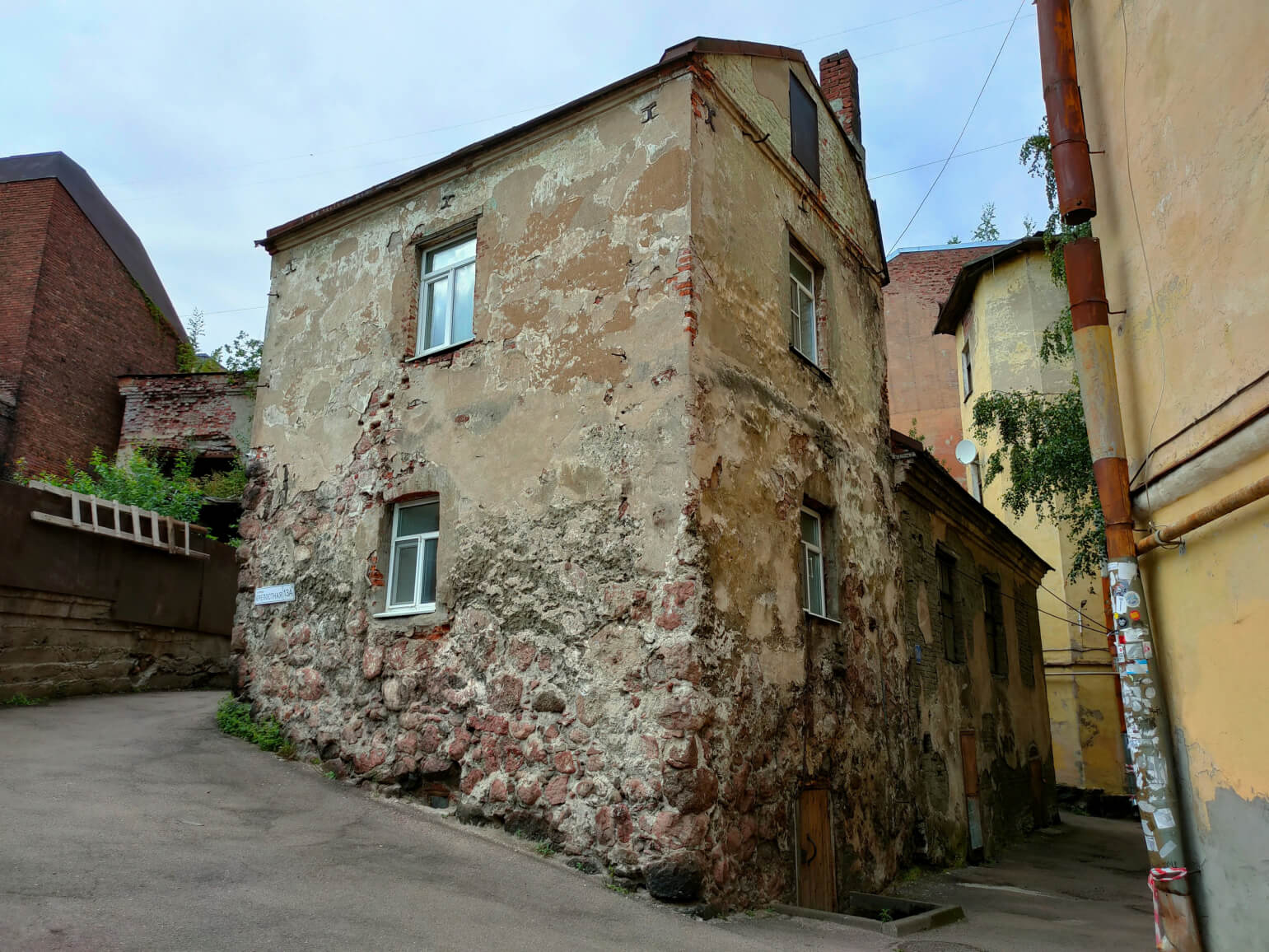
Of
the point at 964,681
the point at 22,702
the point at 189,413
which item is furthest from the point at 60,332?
the point at 964,681

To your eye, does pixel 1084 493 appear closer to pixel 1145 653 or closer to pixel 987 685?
pixel 987 685

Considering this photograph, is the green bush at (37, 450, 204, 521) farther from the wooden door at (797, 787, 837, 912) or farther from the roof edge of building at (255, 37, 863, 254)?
the wooden door at (797, 787, 837, 912)

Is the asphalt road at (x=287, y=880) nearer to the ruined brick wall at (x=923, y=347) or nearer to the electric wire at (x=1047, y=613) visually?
the electric wire at (x=1047, y=613)

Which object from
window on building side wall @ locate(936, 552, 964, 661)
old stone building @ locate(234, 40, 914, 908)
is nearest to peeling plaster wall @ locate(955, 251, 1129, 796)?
window on building side wall @ locate(936, 552, 964, 661)

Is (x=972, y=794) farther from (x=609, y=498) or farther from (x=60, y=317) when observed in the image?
(x=60, y=317)

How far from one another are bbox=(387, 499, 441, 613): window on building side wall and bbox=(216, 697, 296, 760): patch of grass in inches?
73.2

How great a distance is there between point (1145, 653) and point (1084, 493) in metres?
9.62

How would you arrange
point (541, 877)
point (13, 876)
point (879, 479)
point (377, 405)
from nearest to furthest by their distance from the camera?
1. point (13, 876)
2. point (541, 877)
3. point (377, 405)
4. point (879, 479)

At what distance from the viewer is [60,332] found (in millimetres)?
21062

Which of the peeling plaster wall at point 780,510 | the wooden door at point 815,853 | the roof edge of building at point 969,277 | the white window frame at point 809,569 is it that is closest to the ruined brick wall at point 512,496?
the peeling plaster wall at point 780,510

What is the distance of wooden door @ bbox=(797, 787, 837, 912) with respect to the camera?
8.45 m

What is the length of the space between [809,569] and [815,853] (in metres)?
2.70

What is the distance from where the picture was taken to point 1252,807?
5.07 meters

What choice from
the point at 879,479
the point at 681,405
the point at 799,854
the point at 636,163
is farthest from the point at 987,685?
the point at 636,163
